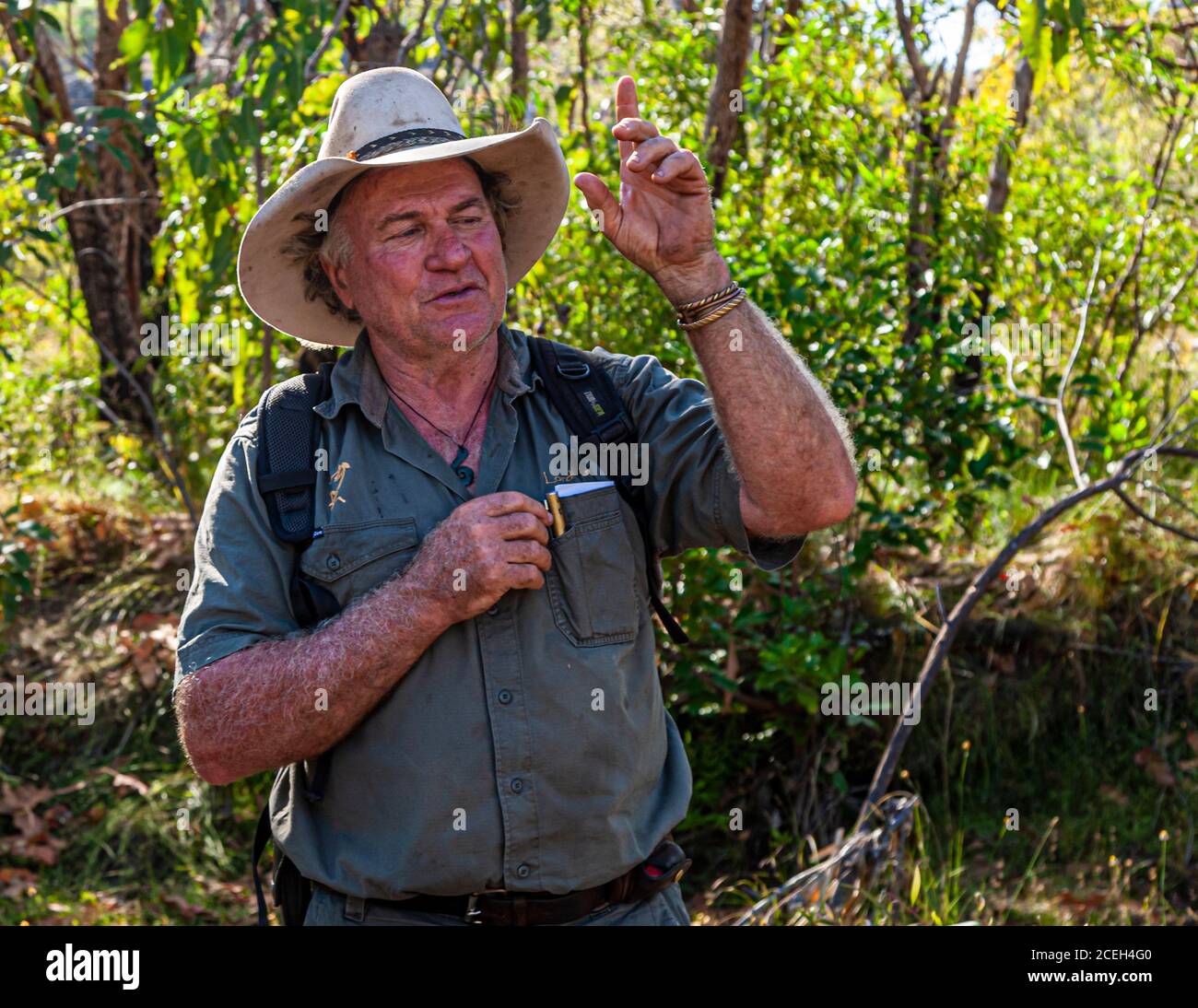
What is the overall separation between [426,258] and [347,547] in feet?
2.08

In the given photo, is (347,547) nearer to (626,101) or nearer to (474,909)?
(474,909)

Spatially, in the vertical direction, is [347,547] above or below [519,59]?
below

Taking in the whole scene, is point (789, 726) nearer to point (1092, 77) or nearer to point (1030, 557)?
point (1030, 557)

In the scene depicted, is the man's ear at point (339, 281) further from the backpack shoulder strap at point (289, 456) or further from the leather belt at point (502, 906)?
the leather belt at point (502, 906)

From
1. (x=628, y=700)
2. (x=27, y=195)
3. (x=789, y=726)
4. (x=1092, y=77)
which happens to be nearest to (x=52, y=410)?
(x=27, y=195)

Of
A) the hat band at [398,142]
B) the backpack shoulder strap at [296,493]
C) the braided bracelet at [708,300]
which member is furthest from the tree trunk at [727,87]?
the backpack shoulder strap at [296,493]

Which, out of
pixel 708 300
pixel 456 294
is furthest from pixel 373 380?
pixel 708 300

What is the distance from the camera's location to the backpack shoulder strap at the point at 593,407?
264cm

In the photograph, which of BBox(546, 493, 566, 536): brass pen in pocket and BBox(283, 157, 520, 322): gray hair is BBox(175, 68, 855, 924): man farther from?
BBox(283, 157, 520, 322): gray hair

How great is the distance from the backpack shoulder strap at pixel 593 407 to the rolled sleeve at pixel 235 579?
0.60 m

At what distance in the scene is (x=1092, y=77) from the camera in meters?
10.7

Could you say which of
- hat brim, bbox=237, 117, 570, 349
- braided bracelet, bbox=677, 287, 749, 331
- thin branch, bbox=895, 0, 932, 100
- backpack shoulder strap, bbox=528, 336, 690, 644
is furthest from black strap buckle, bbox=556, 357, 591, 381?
thin branch, bbox=895, 0, 932, 100

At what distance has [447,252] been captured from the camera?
275cm

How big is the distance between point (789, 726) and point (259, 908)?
2888 mm
